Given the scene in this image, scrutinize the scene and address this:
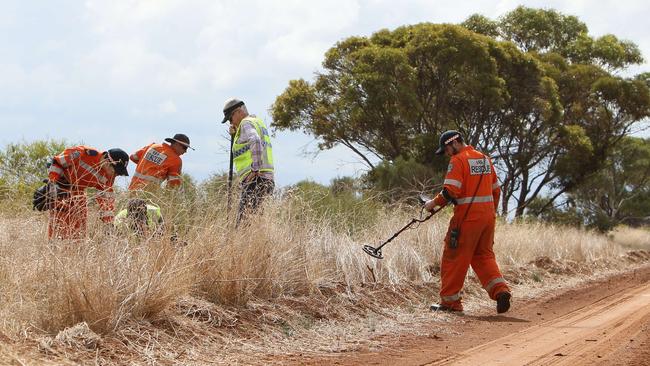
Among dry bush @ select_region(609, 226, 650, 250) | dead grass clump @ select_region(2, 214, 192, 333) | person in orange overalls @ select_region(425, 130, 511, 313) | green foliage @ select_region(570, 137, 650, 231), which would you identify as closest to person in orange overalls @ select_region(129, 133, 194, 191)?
dead grass clump @ select_region(2, 214, 192, 333)

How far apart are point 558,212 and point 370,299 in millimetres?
29980

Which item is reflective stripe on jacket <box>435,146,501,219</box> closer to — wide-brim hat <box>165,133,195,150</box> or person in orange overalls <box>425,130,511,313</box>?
person in orange overalls <box>425,130,511,313</box>

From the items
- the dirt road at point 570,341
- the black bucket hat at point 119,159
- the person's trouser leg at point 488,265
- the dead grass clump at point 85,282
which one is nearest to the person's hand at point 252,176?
the black bucket hat at point 119,159

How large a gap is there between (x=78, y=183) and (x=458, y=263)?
4.54m

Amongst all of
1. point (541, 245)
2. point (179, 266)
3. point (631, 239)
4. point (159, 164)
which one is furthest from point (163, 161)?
point (631, 239)

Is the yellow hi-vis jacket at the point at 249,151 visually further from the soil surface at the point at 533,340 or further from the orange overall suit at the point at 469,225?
the soil surface at the point at 533,340

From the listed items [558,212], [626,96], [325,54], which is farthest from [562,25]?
[325,54]

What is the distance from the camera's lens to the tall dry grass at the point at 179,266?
587cm

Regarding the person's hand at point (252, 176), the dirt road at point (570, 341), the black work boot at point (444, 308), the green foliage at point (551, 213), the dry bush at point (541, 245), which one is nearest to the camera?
the dirt road at point (570, 341)

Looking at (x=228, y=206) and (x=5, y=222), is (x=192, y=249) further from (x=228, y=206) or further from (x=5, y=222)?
(x=5, y=222)

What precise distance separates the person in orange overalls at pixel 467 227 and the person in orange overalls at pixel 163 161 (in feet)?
10.5

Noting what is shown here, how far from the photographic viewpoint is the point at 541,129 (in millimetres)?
30375

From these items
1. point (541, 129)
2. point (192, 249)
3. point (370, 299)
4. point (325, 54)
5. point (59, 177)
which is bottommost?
point (370, 299)

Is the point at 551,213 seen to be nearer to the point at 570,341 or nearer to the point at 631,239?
the point at 631,239
